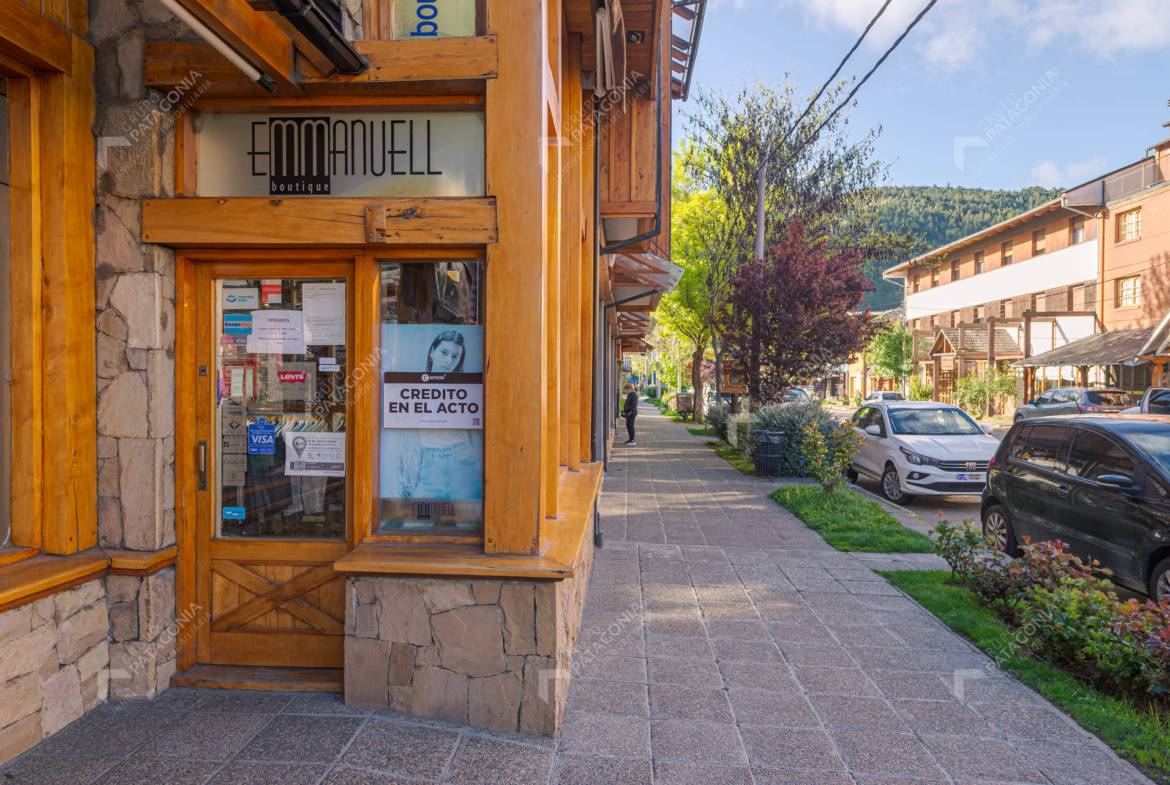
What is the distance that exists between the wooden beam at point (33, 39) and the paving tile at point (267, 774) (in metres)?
3.35

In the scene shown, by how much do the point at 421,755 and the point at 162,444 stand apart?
2.10 m

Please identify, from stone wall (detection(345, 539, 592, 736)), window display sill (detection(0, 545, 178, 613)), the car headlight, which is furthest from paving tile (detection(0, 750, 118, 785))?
the car headlight

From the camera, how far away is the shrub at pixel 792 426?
13625 millimetres

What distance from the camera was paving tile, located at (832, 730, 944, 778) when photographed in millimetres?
3291

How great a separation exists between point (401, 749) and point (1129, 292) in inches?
1562

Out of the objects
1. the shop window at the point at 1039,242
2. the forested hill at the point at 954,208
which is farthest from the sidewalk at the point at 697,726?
the forested hill at the point at 954,208

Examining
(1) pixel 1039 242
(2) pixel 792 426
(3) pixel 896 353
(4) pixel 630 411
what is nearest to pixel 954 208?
(3) pixel 896 353

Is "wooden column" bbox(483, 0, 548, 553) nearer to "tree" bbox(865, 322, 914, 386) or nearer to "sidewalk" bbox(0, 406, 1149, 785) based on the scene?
"sidewalk" bbox(0, 406, 1149, 785)

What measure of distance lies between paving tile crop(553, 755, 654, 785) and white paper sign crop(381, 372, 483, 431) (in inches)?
66.2

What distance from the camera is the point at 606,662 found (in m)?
4.52

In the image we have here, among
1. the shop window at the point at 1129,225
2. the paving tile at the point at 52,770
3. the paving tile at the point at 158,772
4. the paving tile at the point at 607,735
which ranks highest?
the shop window at the point at 1129,225

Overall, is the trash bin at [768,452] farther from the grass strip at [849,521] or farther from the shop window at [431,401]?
the shop window at [431,401]

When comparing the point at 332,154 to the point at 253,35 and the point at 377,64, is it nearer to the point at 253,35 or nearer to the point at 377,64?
the point at 377,64

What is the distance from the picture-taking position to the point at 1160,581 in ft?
17.4
